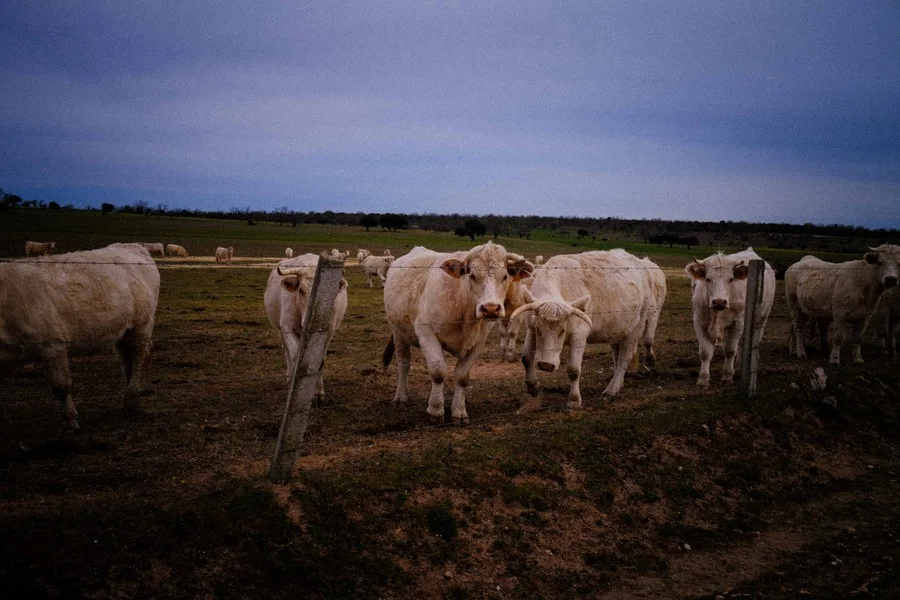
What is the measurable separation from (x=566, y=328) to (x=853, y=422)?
4.92 metres

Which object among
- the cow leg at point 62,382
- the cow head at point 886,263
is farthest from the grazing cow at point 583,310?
the cow leg at point 62,382


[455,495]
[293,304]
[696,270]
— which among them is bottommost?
[455,495]

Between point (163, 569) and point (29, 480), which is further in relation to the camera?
point (29, 480)

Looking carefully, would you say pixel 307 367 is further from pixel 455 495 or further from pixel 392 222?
pixel 392 222

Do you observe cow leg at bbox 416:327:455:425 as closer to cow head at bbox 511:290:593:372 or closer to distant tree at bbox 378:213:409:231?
cow head at bbox 511:290:593:372

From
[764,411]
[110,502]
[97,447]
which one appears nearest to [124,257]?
[97,447]

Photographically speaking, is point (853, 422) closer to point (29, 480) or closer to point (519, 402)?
point (519, 402)

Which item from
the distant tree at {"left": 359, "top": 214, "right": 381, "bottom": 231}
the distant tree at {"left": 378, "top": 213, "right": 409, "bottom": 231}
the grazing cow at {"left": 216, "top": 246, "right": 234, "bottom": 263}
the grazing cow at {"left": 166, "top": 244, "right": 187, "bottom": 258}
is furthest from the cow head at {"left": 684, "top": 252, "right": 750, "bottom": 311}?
the distant tree at {"left": 378, "top": 213, "right": 409, "bottom": 231}

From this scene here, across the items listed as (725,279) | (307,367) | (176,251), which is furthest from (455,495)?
(176,251)

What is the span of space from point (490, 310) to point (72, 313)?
538 centimetres

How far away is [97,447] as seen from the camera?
7.06m

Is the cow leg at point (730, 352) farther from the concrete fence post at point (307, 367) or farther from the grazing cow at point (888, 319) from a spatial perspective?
the concrete fence post at point (307, 367)

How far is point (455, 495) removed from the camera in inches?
240

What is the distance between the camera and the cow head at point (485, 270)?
26.7 ft
